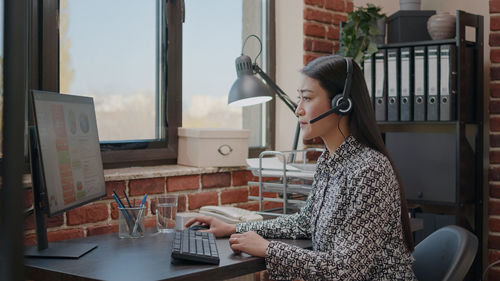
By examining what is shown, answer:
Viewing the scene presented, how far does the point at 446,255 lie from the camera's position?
4.86 ft

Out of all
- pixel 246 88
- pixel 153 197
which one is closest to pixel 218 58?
pixel 246 88

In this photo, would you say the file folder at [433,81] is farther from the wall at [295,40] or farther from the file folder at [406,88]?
the wall at [295,40]

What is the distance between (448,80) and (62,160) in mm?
1793

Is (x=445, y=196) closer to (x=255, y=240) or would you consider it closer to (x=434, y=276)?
(x=434, y=276)

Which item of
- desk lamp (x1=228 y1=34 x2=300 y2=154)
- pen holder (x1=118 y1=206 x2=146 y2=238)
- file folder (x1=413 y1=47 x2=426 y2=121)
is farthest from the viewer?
file folder (x1=413 y1=47 x2=426 y2=121)

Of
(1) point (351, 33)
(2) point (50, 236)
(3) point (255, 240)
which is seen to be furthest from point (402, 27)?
(2) point (50, 236)

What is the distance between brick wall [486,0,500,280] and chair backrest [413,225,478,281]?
51.7 inches

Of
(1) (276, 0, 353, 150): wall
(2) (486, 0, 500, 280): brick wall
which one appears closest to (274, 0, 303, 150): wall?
(1) (276, 0, 353, 150): wall

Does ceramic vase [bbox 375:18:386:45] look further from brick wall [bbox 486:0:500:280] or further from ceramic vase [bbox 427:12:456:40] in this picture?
brick wall [bbox 486:0:500:280]

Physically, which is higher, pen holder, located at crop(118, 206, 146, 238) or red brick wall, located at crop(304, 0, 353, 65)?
red brick wall, located at crop(304, 0, 353, 65)

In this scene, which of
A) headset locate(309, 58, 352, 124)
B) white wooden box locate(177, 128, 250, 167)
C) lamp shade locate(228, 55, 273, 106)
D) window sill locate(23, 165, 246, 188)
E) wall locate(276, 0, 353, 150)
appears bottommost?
window sill locate(23, 165, 246, 188)

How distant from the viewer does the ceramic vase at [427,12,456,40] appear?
8.62 feet

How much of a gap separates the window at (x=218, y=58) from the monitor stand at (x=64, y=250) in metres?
1.02

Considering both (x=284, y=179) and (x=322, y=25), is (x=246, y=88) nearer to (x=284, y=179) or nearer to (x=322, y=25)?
(x=284, y=179)
